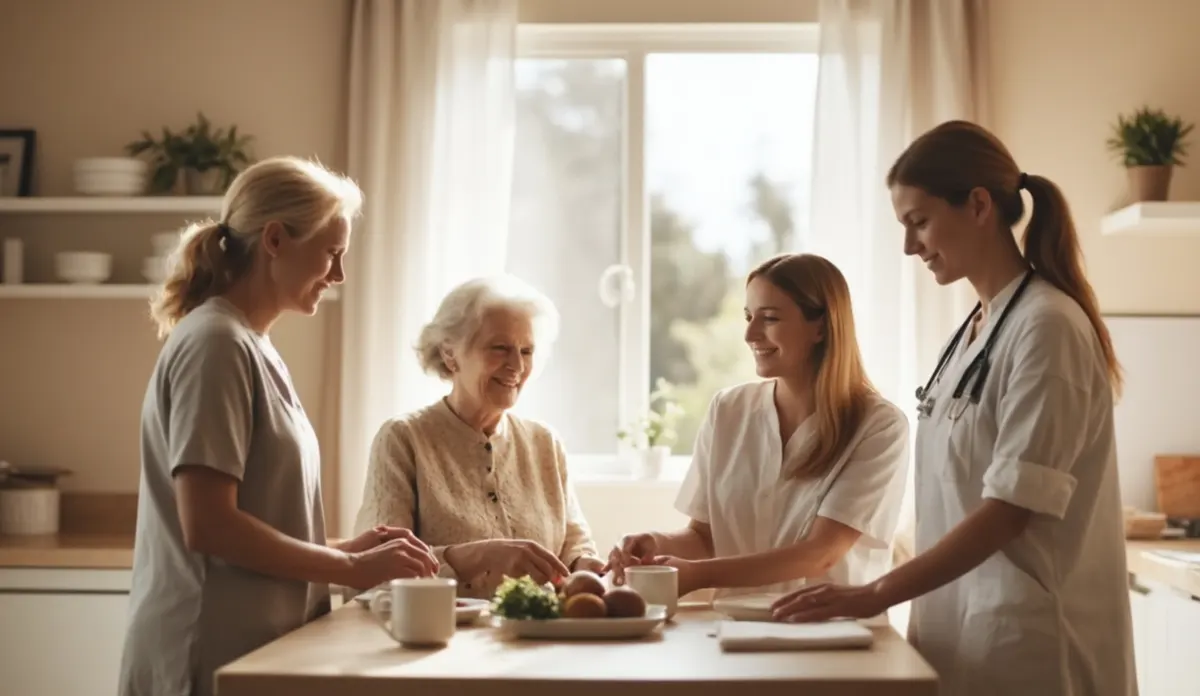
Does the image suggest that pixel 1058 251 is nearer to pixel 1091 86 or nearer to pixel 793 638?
pixel 793 638

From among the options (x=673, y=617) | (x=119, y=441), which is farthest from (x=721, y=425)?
(x=119, y=441)

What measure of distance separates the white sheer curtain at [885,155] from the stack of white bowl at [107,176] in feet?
6.73

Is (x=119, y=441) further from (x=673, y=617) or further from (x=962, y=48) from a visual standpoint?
(x=962, y=48)

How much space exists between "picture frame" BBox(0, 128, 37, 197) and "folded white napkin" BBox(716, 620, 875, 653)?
10.1ft

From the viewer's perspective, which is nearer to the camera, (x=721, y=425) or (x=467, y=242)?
(x=721, y=425)

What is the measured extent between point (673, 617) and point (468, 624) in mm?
355

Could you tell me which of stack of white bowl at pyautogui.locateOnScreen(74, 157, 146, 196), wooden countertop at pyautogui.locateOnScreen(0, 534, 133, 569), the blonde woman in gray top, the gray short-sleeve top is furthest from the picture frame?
the gray short-sleeve top

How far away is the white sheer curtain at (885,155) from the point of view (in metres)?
3.99

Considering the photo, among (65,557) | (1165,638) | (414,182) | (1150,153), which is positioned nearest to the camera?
(1165,638)

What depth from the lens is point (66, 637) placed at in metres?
3.71

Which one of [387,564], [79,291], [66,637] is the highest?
[79,291]

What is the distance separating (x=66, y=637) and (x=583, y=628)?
85.6 inches

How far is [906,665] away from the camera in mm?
1894

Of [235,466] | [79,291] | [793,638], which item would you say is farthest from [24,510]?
[793,638]
